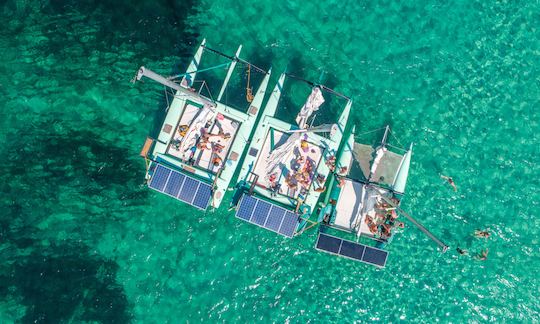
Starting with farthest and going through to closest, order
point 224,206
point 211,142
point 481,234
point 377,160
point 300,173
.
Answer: point 481,234 → point 224,206 → point 377,160 → point 300,173 → point 211,142

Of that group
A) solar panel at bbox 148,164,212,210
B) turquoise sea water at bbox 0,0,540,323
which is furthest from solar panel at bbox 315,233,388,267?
solar panel at bbox 148,164,212,210

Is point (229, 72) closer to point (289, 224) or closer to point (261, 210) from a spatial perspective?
point (261, 210)

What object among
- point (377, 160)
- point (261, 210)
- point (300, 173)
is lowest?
point (261, 210)

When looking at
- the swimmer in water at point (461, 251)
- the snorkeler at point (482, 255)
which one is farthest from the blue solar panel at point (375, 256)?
the snorkeler at point (482, 255)

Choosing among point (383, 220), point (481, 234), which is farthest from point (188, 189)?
point (481, 234)

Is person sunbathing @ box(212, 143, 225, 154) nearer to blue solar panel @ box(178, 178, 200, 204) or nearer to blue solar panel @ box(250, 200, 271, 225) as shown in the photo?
blue solar panel @ box(178, 178, 200, 204)

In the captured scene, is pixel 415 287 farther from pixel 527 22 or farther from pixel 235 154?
pixel 527 22

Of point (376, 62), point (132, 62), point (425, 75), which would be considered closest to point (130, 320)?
point (132, 62)
